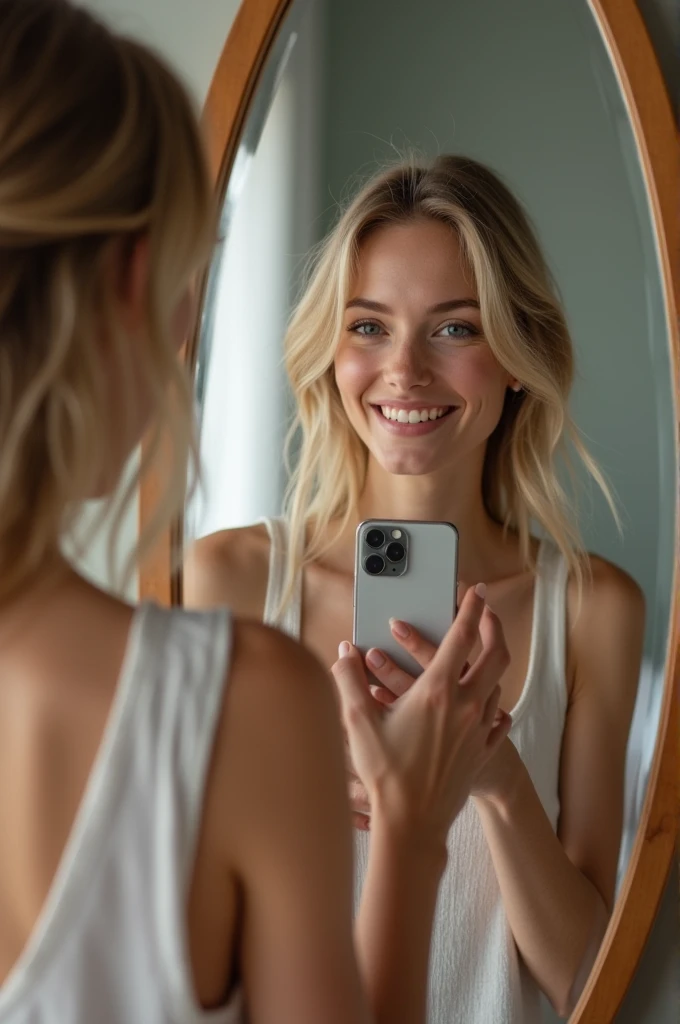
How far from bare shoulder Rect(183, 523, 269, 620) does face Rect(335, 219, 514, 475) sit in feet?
0.35

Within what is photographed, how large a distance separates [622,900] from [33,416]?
1.56ft

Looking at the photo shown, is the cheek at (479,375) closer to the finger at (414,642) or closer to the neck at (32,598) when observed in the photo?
the finger at (414,642)

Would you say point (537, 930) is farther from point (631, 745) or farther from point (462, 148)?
point (462, 148)

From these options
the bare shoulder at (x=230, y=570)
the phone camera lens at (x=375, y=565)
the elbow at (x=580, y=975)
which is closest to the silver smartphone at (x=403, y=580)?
the phone camera lens at (x=375, y=565)

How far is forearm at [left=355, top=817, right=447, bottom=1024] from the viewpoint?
431mm

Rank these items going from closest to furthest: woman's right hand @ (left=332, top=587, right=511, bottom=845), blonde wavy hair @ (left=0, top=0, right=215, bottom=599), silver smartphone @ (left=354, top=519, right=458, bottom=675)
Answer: blonde wavy hair @ (left=0, top=0, right=215, bottom=599)
woman's right hand @ (left=332, top=587, right=511, bottom=845)
silver smartphone @ (left=354, top=519, right=458, bottom=675)

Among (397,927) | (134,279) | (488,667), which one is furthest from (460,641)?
(134,279)

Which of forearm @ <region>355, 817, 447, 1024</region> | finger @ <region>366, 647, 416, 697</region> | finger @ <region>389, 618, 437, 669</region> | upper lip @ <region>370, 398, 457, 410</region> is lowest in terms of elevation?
forearm @ <region>355, 817, 447, 1024</region>

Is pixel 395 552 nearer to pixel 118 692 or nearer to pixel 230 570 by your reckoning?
pixel 230 570

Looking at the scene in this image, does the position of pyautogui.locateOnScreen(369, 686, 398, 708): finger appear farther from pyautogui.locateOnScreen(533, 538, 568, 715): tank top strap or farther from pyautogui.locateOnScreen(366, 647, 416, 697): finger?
pyautogui.locateOnScreen(533, 538, 568, 715): tank top strap

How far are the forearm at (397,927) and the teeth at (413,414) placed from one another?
25 centimetres

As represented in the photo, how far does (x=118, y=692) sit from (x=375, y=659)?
0.25 m

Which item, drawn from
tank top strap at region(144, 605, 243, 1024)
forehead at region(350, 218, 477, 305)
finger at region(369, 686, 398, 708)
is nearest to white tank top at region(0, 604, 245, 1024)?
tank top strap at region(144, 605, 243, 1024)

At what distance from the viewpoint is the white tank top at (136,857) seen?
35 centimetres
